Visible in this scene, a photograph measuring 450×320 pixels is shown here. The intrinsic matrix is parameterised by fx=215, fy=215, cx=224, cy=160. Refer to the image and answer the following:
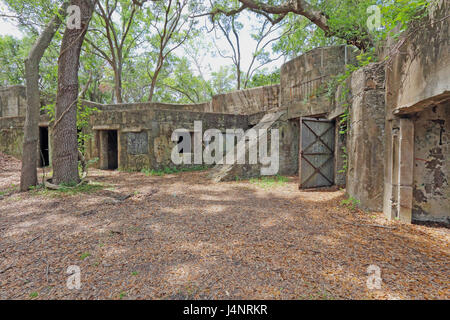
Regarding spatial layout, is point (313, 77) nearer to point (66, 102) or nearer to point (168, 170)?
point (168, 170)

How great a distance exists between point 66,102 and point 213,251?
19.7 ft

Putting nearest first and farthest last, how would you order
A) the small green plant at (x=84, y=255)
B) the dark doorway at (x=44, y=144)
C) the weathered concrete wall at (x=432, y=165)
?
the small green plant at (x=84, y=255), the weathered concrete wall at (x=432, y=165), the dark doorway at (x=44, y=144)

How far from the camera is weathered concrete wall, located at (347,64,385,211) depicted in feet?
13.5

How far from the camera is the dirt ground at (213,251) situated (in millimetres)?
1940

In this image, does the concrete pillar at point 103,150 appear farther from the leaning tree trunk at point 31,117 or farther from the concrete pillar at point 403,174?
the concrete pillar at point 403,174

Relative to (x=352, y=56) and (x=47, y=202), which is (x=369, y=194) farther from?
(x=47, y=202)

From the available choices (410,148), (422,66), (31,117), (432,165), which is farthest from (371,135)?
(31,117)

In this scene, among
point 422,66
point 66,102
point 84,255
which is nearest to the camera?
point 84,255

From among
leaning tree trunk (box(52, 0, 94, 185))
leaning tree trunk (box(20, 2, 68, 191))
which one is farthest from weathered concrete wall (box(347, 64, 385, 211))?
leaning tree trunk (box(20, 2, 68, 191))

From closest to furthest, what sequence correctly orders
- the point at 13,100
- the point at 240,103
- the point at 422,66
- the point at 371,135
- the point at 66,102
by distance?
the point at 422,66 → the point at 371,135 → the point at 66,102 → the point at 240,103 → the point at 13,100

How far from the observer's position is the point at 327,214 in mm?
4156

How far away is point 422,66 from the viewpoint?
9.93 ft

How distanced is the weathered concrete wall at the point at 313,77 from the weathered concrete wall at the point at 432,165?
3241 millimetres

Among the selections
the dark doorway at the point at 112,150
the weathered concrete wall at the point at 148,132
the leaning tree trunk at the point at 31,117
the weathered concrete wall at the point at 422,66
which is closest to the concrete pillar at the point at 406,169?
the weathered concrete wall at the point at 422,66
